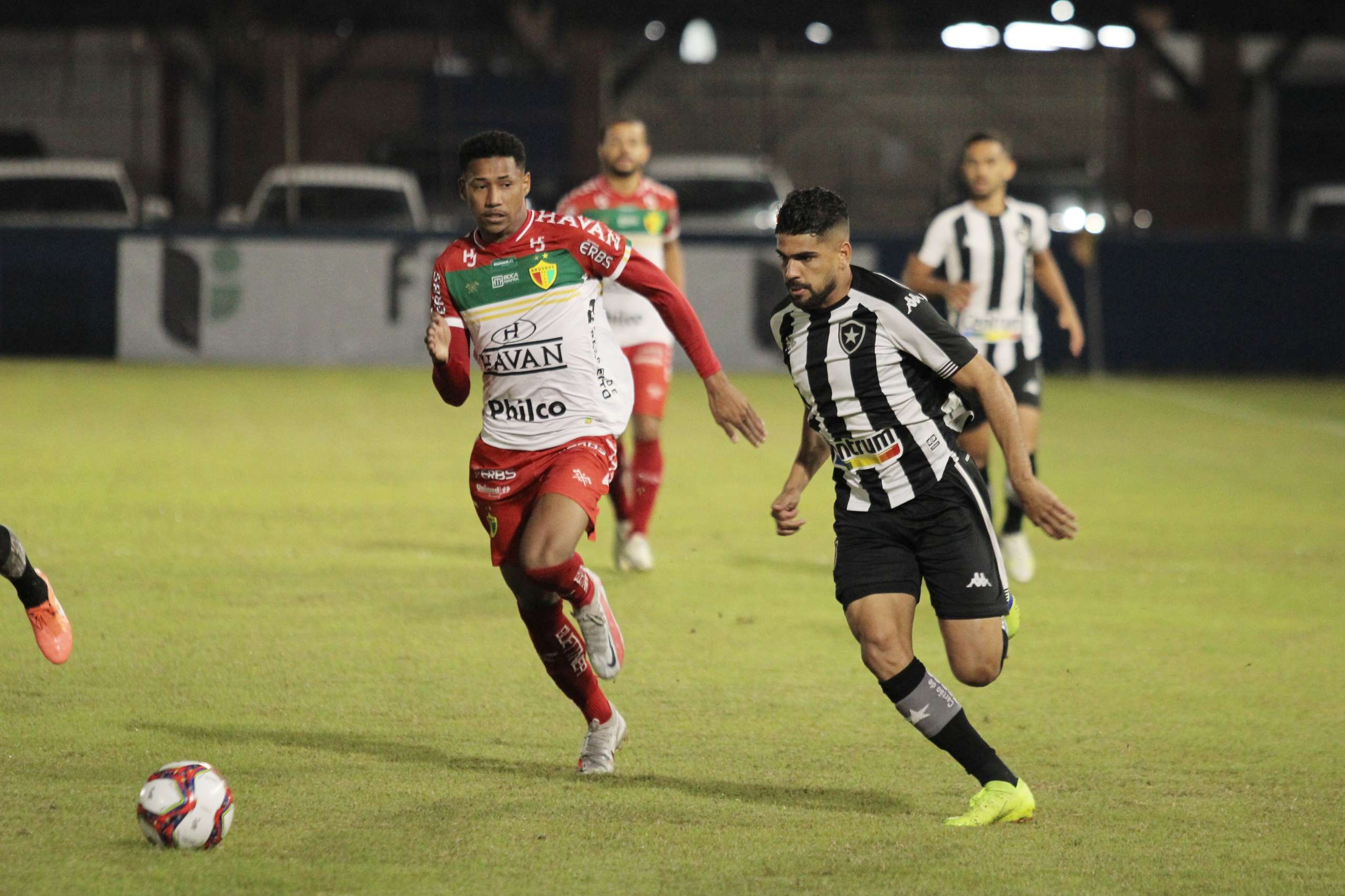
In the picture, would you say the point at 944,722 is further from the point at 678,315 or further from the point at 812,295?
the point at 678,315

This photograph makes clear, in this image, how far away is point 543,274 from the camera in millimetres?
5598

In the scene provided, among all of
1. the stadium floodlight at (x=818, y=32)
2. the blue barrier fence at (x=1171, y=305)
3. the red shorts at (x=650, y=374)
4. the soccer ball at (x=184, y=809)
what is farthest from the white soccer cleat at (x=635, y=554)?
the stadium floodlight at (x=818, y=32)

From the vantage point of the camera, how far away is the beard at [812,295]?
5027 millimetres

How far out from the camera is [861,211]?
94.6 ft

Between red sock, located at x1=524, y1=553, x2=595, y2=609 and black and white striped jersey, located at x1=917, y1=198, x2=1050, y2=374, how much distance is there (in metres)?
3.89

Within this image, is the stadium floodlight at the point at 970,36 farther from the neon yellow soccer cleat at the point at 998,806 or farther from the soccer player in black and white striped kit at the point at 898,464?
the neon yellow soccer cleat at the point at 998,806

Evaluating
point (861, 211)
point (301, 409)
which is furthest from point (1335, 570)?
point (861, 211)

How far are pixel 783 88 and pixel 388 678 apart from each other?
2450cm

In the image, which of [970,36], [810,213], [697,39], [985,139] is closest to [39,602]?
[810,213]

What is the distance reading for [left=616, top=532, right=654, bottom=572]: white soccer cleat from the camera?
8734 millimetres

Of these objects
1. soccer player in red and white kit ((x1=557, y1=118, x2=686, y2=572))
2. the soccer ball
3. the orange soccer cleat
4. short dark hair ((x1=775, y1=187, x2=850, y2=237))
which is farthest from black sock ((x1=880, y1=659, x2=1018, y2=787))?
soccer player in red and white kit ((x1=557, y1=118, x2=686, y2=572))

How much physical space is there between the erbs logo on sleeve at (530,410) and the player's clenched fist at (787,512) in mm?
774

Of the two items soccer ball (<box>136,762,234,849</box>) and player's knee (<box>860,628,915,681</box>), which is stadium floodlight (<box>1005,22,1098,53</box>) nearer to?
player's knee (<box>860,628,915,681</box>)

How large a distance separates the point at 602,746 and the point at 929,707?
3.42 ft
